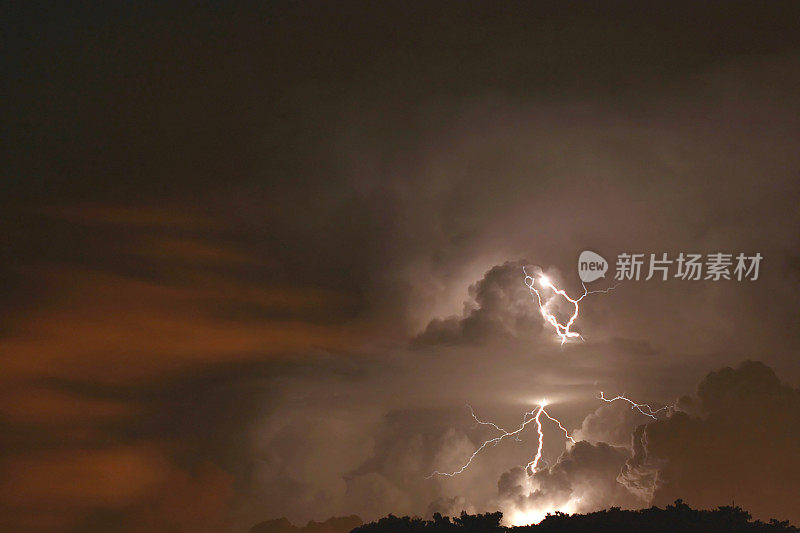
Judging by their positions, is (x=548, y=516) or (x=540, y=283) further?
(x=540, y=283)

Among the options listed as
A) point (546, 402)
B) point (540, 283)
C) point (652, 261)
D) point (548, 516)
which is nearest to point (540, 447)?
point (546, 402)

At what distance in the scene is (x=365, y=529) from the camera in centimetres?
1278

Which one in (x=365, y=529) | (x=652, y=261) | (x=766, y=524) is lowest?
(x=365, y=529)

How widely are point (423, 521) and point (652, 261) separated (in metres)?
13.1

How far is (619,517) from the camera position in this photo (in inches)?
492

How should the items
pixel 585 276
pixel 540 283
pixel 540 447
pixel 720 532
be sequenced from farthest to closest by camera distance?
pixel 540 447
pixel 540 283
pixel 585 276
pixel 720 532

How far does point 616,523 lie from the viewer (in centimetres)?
1230

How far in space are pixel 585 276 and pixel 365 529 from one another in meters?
14.8

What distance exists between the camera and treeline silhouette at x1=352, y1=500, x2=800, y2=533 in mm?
12039

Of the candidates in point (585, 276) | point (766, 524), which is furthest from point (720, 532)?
point (585, 276)

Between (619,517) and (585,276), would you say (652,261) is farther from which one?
(619,517)

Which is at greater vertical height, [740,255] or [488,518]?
[740,255]

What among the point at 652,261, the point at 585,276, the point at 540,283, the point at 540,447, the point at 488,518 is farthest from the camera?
the point at 540,447

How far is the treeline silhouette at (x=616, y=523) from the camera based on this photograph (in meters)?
12.0
